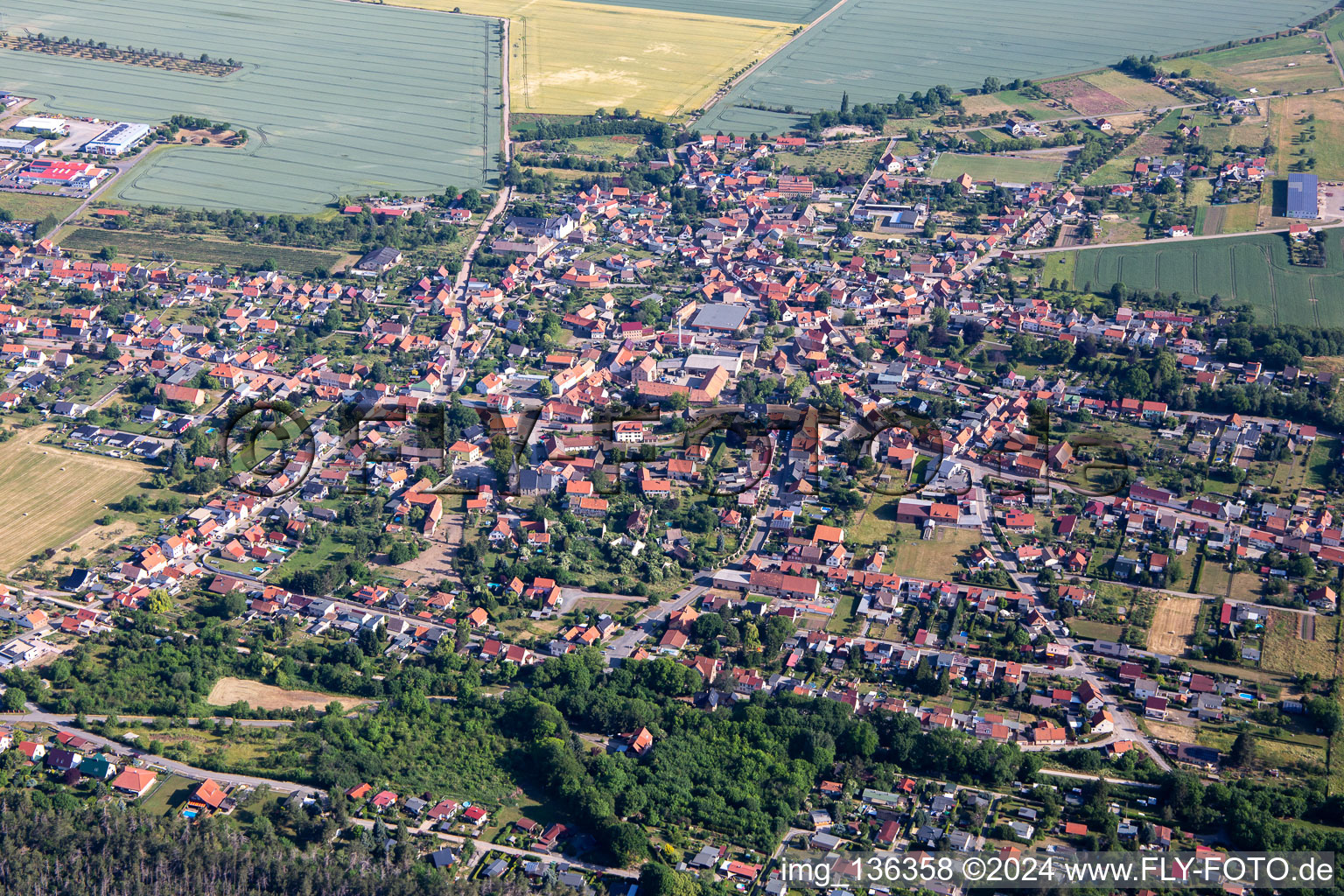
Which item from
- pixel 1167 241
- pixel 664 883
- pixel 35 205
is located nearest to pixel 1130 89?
pixel 1167 241

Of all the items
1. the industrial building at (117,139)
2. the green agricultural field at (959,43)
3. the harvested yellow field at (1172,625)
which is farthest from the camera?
the green agricultural field at (959,43)

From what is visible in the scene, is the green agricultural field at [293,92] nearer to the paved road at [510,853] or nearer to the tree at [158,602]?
the tree at [158,602]

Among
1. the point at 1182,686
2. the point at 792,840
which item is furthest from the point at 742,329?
the point at 792,840

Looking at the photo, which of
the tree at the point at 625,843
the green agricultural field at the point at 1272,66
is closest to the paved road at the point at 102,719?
the tree at the point at 625,843

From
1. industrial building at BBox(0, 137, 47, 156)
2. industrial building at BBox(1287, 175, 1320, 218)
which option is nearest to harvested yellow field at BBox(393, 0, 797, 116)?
industrial building at BBox(0, 137, 47, 156)

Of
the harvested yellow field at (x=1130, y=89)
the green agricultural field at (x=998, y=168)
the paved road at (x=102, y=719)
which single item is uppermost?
the harvested yellow field at (x=1130, y=89)

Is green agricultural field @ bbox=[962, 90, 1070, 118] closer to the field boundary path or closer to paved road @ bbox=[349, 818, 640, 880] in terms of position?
the field boundary path

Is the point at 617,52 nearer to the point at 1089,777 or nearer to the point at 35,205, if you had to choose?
the point at 35,205
